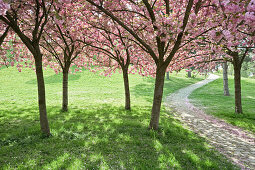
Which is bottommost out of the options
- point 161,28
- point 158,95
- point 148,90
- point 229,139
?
point 229,139

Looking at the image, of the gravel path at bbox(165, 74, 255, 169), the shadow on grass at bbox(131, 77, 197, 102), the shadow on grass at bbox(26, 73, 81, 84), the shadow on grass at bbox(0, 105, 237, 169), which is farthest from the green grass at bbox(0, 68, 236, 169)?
the shadow on grass at bbox(26, 73, 81, 84)

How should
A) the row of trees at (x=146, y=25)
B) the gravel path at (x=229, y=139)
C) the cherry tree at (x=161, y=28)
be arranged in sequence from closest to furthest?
the row of trees at (x=146, y=25) → the gravel path at (x=229, y=139) → the cherry tree at (x=161, y=28)

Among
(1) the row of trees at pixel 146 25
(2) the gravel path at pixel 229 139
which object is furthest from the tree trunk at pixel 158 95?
(2) the gravel path at pixel 229 139

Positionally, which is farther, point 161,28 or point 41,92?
point 41,92

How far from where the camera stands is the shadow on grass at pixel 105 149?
4695 mm

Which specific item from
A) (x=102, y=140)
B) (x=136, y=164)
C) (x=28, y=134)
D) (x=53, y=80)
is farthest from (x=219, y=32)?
(x=53, y=80)

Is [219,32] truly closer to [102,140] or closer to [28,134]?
[102,140]

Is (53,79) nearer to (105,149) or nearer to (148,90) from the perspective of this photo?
(148,90)

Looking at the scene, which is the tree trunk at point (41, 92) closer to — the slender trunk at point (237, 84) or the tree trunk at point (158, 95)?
the tree trunk at point (158, 95)

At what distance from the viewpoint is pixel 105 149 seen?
556 cm

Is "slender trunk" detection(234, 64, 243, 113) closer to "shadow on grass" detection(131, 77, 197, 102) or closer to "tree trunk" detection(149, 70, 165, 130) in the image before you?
"tree trunk" detection(149, 70, 165, 130)

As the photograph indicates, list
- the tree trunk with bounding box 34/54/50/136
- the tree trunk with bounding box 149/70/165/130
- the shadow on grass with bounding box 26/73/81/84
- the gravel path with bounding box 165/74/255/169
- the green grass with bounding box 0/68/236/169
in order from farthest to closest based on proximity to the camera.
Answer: the shadow on grass with bounding box 26/73/81/84, the tree trunk with bounding box 149/70/165/130, the tree trunk with bounding box 34/54/50/136, the gravel path with bounding box 165/74/255/169, the green grass with bounding box 0/68/236/169

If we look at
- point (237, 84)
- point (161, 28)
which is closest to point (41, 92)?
point (161, 28)

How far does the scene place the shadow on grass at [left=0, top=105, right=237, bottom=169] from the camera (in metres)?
4.70
